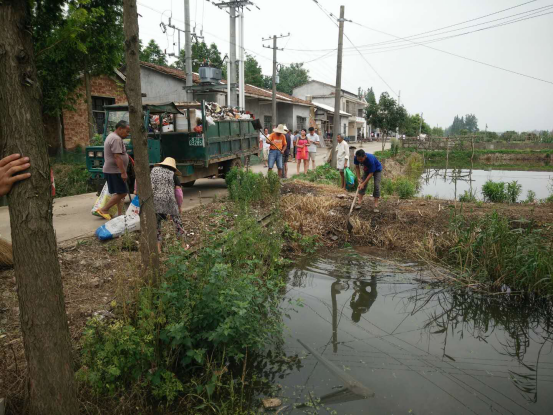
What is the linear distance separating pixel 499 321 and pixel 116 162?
6217mm

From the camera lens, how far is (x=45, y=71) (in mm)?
12789

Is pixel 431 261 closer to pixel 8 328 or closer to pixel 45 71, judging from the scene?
pixel 8 328

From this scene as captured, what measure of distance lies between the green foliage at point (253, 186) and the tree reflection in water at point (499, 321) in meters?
4.15

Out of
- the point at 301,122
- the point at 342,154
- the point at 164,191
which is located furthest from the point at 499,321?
the point at 301,122

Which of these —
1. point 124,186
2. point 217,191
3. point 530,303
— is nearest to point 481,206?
point 530,303

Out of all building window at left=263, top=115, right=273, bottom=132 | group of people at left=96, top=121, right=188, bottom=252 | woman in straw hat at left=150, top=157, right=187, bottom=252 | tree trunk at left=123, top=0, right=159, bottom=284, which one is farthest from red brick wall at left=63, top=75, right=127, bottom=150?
tree trunk at left=123, top=0, right=159, bottom=284

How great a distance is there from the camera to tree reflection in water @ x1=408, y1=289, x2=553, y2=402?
14.4ft

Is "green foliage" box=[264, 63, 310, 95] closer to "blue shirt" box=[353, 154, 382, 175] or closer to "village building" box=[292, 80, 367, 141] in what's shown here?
"village building" box=[292, 80, 367, 141]

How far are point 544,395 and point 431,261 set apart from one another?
2.90 meters

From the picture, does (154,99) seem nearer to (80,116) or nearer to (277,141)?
(80,116)

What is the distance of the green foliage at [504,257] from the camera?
5.25 m

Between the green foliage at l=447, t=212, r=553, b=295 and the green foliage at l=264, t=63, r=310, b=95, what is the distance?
1896 inches

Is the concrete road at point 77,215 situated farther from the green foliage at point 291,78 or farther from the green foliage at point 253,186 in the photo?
the green foliage at point 291,78

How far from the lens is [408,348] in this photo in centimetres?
442
